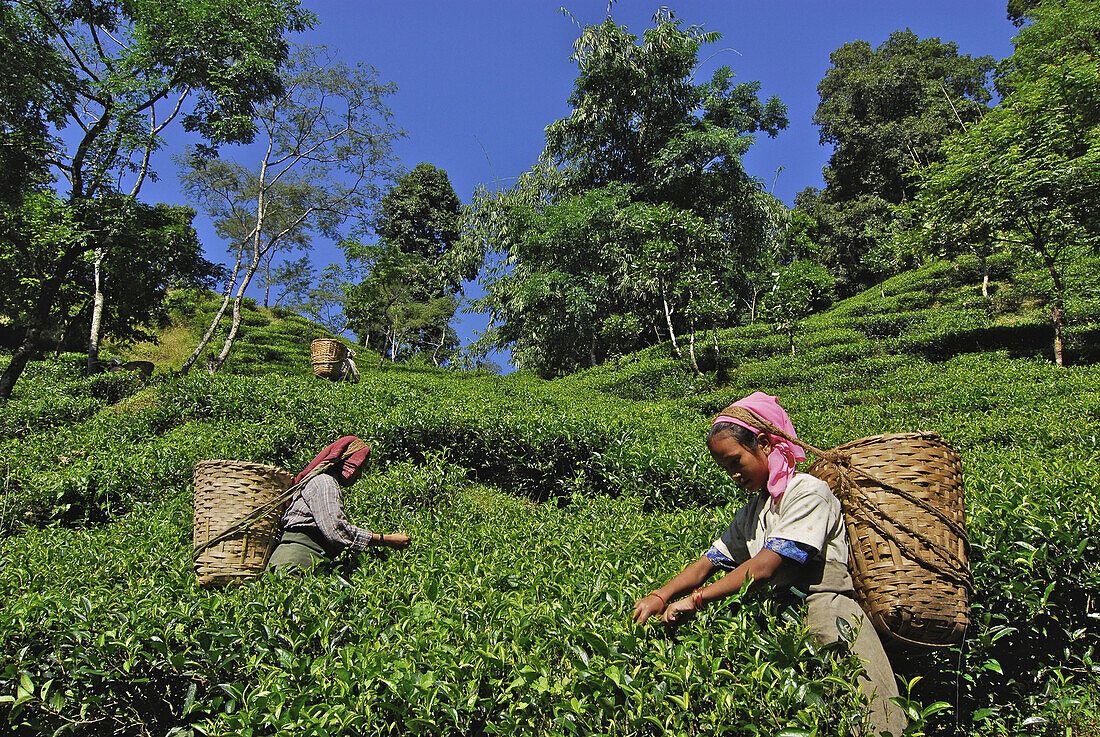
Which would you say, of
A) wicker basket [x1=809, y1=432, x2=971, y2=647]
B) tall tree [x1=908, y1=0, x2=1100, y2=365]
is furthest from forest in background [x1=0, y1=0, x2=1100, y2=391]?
wicker basket [x1=809, y1=432, x2=971, y2=647]

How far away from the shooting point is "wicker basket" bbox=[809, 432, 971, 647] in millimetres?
1826

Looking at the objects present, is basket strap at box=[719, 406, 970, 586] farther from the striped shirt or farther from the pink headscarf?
the striped shirt

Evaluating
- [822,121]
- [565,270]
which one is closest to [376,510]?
[565,270]

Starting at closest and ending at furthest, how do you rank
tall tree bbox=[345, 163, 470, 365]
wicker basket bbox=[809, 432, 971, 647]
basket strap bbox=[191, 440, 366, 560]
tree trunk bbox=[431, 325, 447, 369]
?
wicker basket bbox=[809, 432, 971, 647], basket strap bbox=[191, 440, 366, 560], tall tree bbox=[345, 163, 470, 365], tree trunk bbox=[431, 325, 447, 369]

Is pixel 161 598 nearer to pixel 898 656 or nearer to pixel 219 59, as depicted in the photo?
pixel 898 656

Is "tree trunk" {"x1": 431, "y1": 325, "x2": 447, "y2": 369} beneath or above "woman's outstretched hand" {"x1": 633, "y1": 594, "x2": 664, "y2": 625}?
above

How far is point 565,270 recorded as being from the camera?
23094mm

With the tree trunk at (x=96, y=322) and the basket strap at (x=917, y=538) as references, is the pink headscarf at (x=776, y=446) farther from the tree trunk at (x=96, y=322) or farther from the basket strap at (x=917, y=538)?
the tree trunk at (x=96, y=322)

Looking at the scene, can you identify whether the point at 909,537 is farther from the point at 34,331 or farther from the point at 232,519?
the point at 34,331

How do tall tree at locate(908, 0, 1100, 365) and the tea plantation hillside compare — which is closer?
the tea plantation hillside

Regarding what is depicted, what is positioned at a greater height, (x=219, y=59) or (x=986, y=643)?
(x=219, y=59)

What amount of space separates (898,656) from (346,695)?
1.95m

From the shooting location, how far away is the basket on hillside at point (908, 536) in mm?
1826

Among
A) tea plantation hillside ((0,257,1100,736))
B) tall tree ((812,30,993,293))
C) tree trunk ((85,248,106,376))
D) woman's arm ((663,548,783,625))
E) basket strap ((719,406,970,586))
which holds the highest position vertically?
tall tree ((812,30,993,293))
